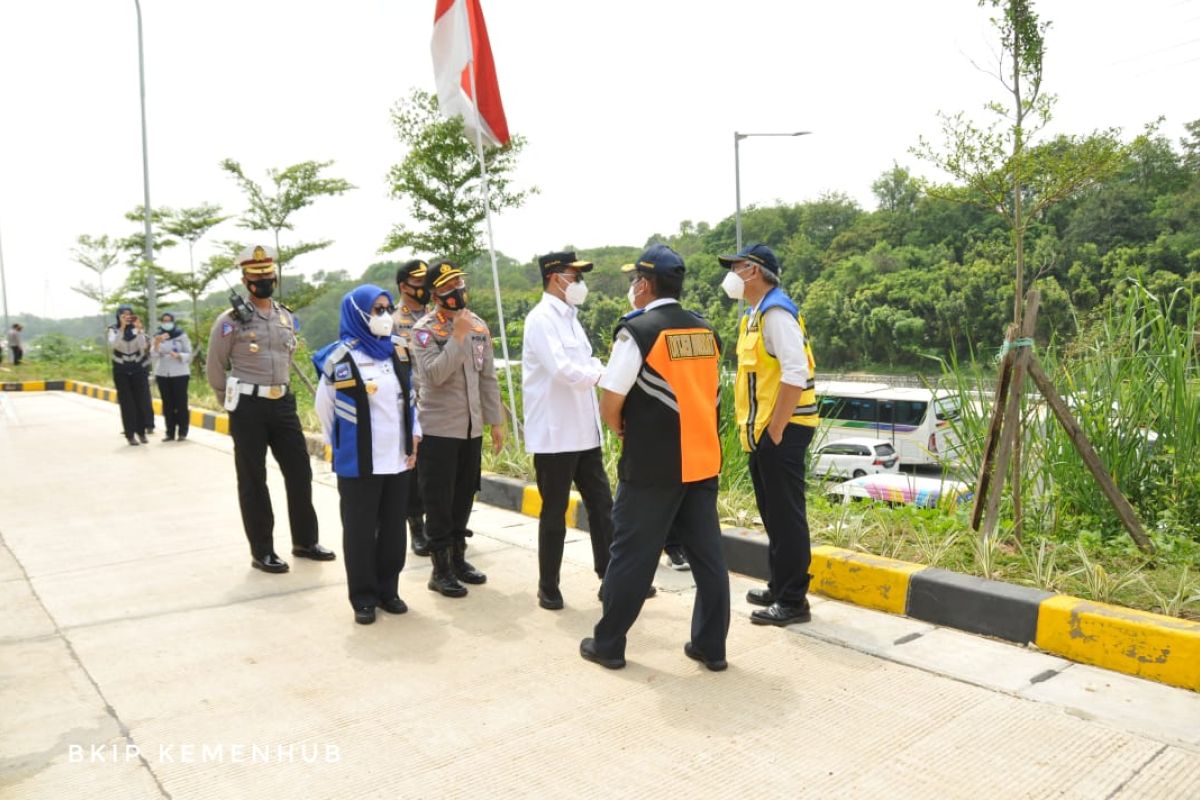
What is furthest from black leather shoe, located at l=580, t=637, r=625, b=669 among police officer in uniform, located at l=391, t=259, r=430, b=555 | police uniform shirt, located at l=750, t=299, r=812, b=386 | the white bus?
the white bus

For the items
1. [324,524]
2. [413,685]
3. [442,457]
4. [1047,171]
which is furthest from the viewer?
[1047,171]

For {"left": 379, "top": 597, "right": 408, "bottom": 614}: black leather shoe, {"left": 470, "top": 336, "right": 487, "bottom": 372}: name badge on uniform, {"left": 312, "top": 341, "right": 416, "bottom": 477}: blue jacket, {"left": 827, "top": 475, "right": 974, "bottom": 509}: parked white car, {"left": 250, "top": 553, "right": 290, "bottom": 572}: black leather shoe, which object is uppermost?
{"left": 470, "top": 336, "right": 487, "bottom": 372}: name badge on uniform

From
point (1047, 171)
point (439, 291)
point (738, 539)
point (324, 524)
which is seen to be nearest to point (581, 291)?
point (439, 291)

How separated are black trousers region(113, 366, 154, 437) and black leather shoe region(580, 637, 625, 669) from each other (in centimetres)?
912

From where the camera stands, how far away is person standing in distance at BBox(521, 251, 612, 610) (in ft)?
14.3

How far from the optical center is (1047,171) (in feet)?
53.3

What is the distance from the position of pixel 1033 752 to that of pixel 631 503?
1.62 metres

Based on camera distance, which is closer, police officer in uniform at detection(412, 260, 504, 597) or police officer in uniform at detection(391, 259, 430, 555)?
police officer in uniform at detection(412, 260, 504, 597)

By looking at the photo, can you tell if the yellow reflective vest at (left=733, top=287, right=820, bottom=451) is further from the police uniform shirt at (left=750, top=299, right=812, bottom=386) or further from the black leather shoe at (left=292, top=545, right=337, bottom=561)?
the black leather shoe at (left=292, top=545, right=337, bottom=561)

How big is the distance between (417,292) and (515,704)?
2763 millimetres

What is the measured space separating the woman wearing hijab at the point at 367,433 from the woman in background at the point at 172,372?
24.9 ft

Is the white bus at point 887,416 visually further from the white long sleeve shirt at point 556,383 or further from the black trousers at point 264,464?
the white long sleeve shirt at point 556,383

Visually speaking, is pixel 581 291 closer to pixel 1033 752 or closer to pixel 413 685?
pixel 413 685

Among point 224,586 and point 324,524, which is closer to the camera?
point 224,586
